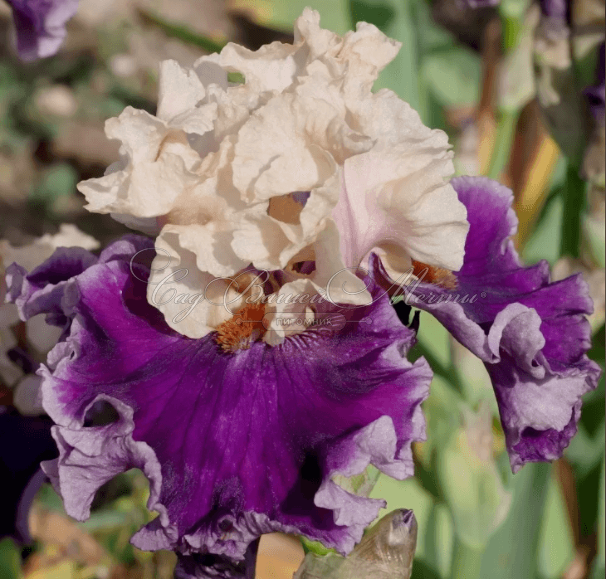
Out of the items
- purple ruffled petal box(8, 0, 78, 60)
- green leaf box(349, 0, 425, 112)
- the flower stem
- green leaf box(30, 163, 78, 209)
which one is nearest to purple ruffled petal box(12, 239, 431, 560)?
the flower stem

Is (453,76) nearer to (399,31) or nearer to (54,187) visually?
(399,31)

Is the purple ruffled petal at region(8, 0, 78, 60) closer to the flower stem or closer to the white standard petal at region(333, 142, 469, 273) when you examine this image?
the white standard petal at region(333, 142, 469, 273)

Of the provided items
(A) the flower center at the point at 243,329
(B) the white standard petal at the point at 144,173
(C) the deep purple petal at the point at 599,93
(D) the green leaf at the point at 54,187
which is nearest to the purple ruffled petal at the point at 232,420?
(A) the flower center at the point at 243,329

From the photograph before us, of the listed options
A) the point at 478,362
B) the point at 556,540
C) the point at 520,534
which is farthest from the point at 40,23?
the point at 556,540

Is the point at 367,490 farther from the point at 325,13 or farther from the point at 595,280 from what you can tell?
the point at 325,13

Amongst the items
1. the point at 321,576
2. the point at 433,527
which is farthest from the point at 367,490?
the point at 433,527
